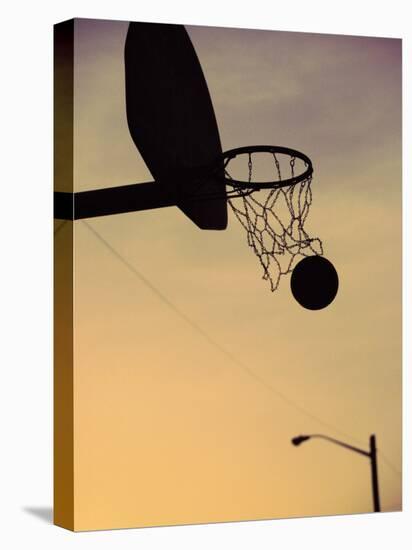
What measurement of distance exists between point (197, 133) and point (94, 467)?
7.04 ft

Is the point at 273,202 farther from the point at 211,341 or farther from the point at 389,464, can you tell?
the point at 389,464

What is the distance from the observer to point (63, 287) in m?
8.86

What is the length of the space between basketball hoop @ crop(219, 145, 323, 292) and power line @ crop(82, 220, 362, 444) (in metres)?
0.53

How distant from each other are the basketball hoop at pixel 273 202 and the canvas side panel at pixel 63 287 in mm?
1044

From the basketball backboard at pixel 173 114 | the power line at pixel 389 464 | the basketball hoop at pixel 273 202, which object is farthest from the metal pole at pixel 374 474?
the basketball backboard at pixel 173 114

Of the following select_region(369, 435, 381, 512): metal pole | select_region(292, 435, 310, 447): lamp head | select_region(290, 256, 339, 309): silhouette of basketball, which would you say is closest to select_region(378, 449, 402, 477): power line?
select_region(369, 435, 381, 512): metal pole

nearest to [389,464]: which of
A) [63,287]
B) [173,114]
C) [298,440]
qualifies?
[298,440]

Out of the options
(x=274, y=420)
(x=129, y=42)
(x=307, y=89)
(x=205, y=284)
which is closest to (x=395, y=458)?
(x=274, y=420)

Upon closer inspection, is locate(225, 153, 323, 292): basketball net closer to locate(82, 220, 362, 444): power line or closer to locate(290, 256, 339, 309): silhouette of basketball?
locate(290, 256, 339, 309): silhouette of basketball

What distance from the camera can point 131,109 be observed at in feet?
29.2

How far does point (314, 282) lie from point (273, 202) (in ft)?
1.91

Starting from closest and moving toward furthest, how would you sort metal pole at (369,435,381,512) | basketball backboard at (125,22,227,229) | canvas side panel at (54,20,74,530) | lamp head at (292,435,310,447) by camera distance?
canvas side panel at (54,20,74,530) < basketball backboard at (125,22,227,229) < lamp head at (292,435,310,447) < metal pole at (369,435,381,512)

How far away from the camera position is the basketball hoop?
9.25 meters

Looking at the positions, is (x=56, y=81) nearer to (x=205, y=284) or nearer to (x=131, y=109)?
(x=131, y=109)
